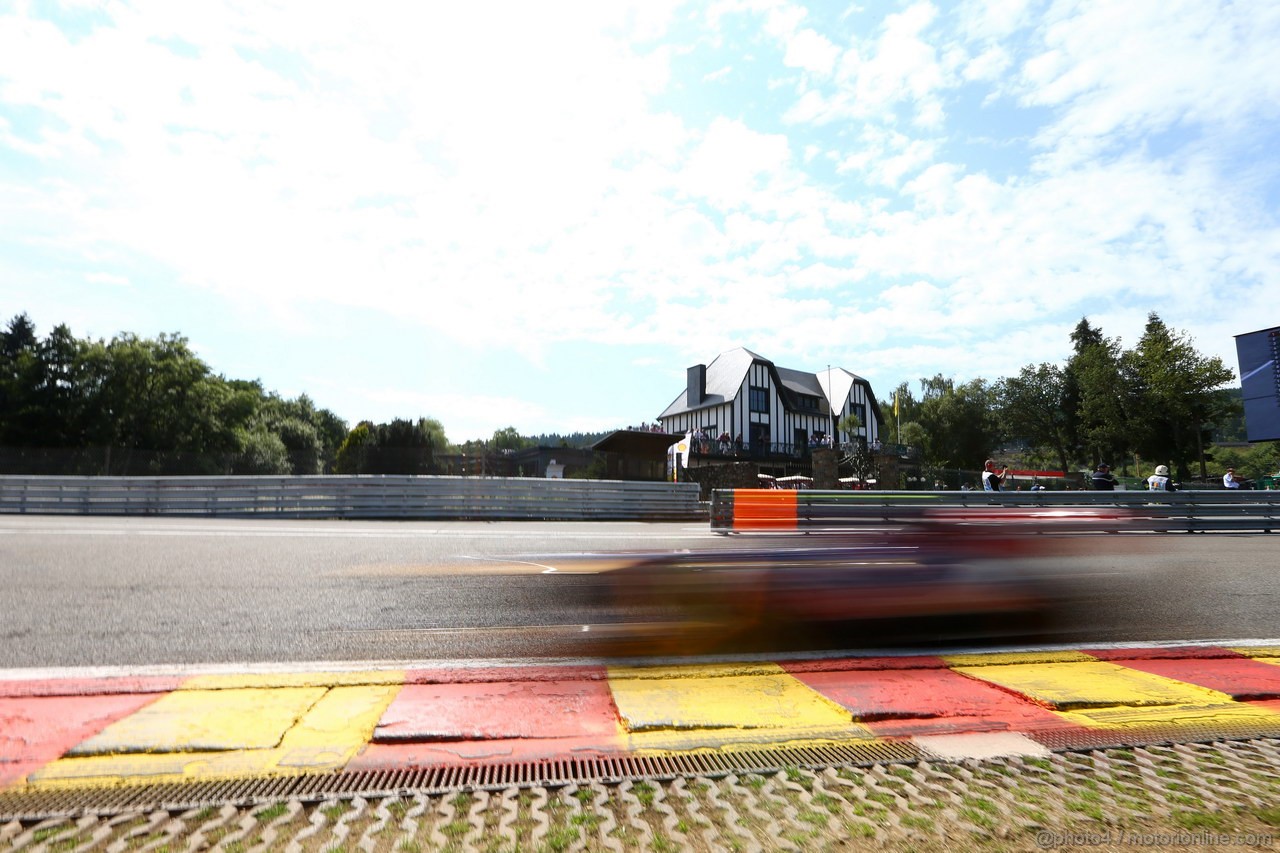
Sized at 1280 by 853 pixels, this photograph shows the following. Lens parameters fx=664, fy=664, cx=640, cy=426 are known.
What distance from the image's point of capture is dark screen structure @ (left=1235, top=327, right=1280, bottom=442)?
25938 millimetres

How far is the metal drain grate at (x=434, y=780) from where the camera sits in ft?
6.95


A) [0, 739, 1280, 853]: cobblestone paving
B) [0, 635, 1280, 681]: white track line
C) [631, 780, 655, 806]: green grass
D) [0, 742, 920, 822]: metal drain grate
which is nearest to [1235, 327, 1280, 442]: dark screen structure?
[0, 635, 1280, 681]: white track line

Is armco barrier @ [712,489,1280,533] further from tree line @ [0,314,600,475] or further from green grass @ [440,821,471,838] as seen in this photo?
tree line @ [0,314,600,475]

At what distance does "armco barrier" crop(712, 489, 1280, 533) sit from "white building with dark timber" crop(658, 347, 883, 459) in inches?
1134

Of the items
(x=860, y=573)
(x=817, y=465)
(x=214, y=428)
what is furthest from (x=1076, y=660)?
(x=214, y=428)

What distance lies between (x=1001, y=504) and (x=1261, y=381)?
2211 centimetres

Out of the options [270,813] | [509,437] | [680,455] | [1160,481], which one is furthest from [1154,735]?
[509,437]

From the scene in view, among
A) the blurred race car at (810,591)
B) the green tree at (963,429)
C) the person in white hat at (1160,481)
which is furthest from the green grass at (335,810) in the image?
the green tree at (963,429)

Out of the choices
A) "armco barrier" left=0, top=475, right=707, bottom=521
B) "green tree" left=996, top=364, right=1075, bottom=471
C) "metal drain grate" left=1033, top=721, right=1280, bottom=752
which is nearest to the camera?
"metal drain grate" left=1033, top=721, right=1280, bottom=752

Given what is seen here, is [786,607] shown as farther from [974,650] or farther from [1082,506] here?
[1082,506]

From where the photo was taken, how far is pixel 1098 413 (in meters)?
51.6

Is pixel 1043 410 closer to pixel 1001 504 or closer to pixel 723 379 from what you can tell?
pixel 723 379

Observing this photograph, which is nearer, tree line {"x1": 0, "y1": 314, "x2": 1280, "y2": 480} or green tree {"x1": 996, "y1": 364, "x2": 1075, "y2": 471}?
tree line {"x1": 0, "y1": 314, "x2": 1280, "y2": 480}

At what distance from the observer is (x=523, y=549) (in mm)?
8828
